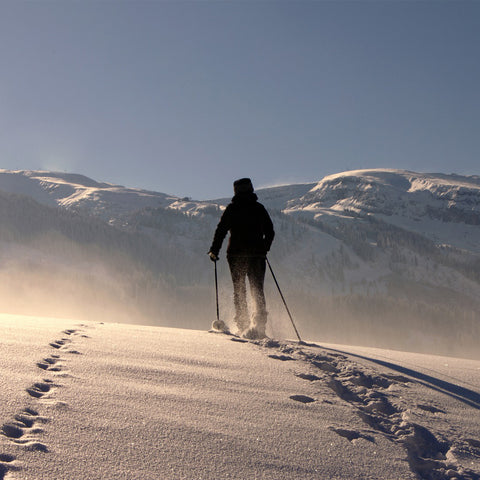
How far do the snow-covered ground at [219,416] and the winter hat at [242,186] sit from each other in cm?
400

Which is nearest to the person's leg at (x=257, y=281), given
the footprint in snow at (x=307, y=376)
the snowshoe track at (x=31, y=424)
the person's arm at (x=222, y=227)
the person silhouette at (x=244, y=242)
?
the person silhouette at (x=244, y=242)

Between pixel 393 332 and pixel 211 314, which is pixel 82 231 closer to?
pixel 211 314

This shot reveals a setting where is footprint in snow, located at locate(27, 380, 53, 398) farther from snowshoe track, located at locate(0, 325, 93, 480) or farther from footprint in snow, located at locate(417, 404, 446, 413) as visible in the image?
footprint in snow, located at locate(417, 404, 446, 413)

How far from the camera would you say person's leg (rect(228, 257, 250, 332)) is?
820cm

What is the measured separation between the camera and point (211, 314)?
11112cm

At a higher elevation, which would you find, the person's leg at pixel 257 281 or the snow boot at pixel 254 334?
the person's leg at pixel 257 281

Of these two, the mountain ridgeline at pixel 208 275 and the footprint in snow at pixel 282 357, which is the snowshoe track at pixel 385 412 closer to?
the footprint in snow at pixel 282 357

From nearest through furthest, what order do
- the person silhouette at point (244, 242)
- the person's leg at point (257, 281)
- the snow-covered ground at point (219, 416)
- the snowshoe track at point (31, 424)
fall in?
the snowshoe track at point (31, 424) → the snow-covered ground at point (219, 416) → the person's leg at point (257, 281) → the person silhouette at point (244, 242)

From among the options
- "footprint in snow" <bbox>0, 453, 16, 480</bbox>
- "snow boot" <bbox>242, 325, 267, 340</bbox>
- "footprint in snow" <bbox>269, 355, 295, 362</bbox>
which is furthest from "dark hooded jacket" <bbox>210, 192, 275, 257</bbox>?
"footprint in snow" <bbox>0, 453, 16, 480</bbox>

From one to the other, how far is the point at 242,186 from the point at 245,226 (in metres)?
0.75

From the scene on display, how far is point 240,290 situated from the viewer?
8.27 metres

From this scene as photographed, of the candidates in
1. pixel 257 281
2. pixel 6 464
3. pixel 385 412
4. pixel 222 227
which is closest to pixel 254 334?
pixel 257 281

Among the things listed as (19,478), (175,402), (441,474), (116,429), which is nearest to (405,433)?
(441,474)

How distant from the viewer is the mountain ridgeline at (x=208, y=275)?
8969cm
